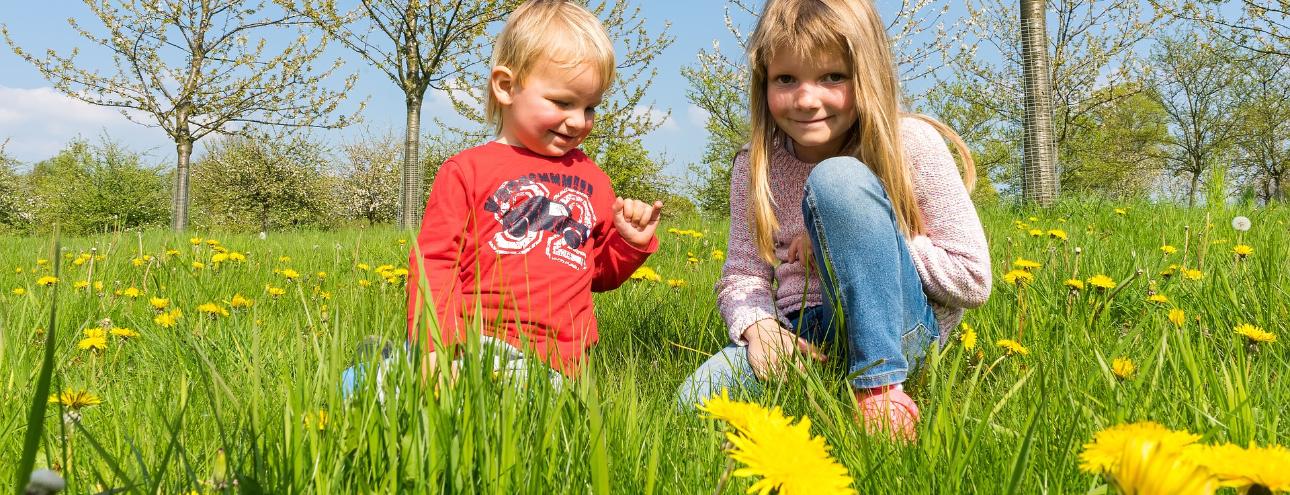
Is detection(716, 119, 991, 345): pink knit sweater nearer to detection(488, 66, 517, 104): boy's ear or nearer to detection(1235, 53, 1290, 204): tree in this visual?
detection(488, 66, 517, 104): boy's ear

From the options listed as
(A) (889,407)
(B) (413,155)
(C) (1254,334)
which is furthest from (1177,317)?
(B) (413,155)

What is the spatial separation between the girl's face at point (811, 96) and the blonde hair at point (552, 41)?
440 millimetres

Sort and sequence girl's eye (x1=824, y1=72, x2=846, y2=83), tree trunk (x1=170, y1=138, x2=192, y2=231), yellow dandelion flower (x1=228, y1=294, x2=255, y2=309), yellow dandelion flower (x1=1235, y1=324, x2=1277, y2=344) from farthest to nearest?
tree trunk (x1=170, y1=138, x2=192, y2=231), yellow dandelion flower (x1=228, y1=294, x2=255, y2=309), girl's eye (x1=824, y1=72, x2=846, y2=83), yellow dandelion flower (x1=1235, y1=324, x2=1277, y2=344)

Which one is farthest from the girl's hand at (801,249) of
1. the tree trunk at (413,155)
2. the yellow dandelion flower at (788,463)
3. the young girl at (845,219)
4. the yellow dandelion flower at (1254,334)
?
the tree trunk at (413,155)

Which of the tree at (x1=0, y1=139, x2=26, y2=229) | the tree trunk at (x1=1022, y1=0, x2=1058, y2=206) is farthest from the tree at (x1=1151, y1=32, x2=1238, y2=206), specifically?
the tree at (x1=0, y1=139, x2=26, y2=229)

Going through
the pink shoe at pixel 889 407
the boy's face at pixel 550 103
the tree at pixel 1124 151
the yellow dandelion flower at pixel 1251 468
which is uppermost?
the tree at pixel 1124 151

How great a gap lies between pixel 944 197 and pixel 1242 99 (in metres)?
32.6

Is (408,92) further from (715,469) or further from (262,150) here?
(262,150)

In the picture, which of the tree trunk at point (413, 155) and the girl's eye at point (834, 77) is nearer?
the girl's eye at point (834, 77)

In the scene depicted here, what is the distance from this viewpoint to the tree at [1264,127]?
86.0 feet

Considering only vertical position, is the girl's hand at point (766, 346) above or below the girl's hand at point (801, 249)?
below

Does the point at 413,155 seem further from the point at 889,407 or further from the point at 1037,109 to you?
the point at 889,407

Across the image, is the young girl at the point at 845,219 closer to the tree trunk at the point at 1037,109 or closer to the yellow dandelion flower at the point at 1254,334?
the yellow dandelion flower at the point at 1254,334

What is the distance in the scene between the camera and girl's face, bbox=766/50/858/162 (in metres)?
1.94
